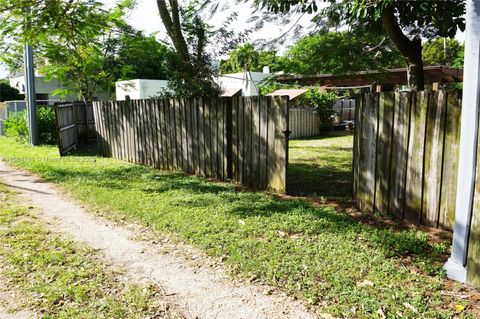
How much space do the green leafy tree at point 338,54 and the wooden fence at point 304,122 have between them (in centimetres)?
957

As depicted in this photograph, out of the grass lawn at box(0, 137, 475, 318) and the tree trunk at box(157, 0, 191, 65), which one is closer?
the grass lawn at box(0, 137, 475, 318)

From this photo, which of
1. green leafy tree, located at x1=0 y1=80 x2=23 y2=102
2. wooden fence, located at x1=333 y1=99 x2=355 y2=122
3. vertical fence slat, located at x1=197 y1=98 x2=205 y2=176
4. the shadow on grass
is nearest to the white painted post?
the shadow on grass

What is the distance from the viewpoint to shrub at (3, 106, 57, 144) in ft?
52.6

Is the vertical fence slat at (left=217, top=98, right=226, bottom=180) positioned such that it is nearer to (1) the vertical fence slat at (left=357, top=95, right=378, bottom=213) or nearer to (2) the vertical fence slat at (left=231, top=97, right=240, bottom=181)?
(2) the vertical fence slat at (left=231, top=97, right=240, bottom=181)

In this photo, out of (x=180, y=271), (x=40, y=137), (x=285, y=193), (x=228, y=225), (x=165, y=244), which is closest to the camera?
(x=180, y=271)

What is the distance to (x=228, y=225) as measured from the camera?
5.39m

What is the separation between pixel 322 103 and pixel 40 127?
13.1 m

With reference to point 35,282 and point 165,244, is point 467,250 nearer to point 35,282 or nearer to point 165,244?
point 165,244

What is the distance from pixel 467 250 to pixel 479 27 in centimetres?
198

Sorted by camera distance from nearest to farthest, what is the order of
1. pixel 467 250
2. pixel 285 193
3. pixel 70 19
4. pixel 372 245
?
pixel 467 250 < pixel 372 245 < pixel 285 193 < pixel 70 19

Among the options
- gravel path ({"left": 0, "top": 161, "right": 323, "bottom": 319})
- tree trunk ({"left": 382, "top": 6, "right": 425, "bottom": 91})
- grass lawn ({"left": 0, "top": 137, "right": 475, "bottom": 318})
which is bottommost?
gravel path ({"left": 0, "top": 161, "right": 323, "bottom": 319})

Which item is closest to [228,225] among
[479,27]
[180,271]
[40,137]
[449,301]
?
[180,271]

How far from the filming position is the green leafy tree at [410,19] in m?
6.27

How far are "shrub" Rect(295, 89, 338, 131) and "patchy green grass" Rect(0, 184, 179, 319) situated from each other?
54.8 feet
